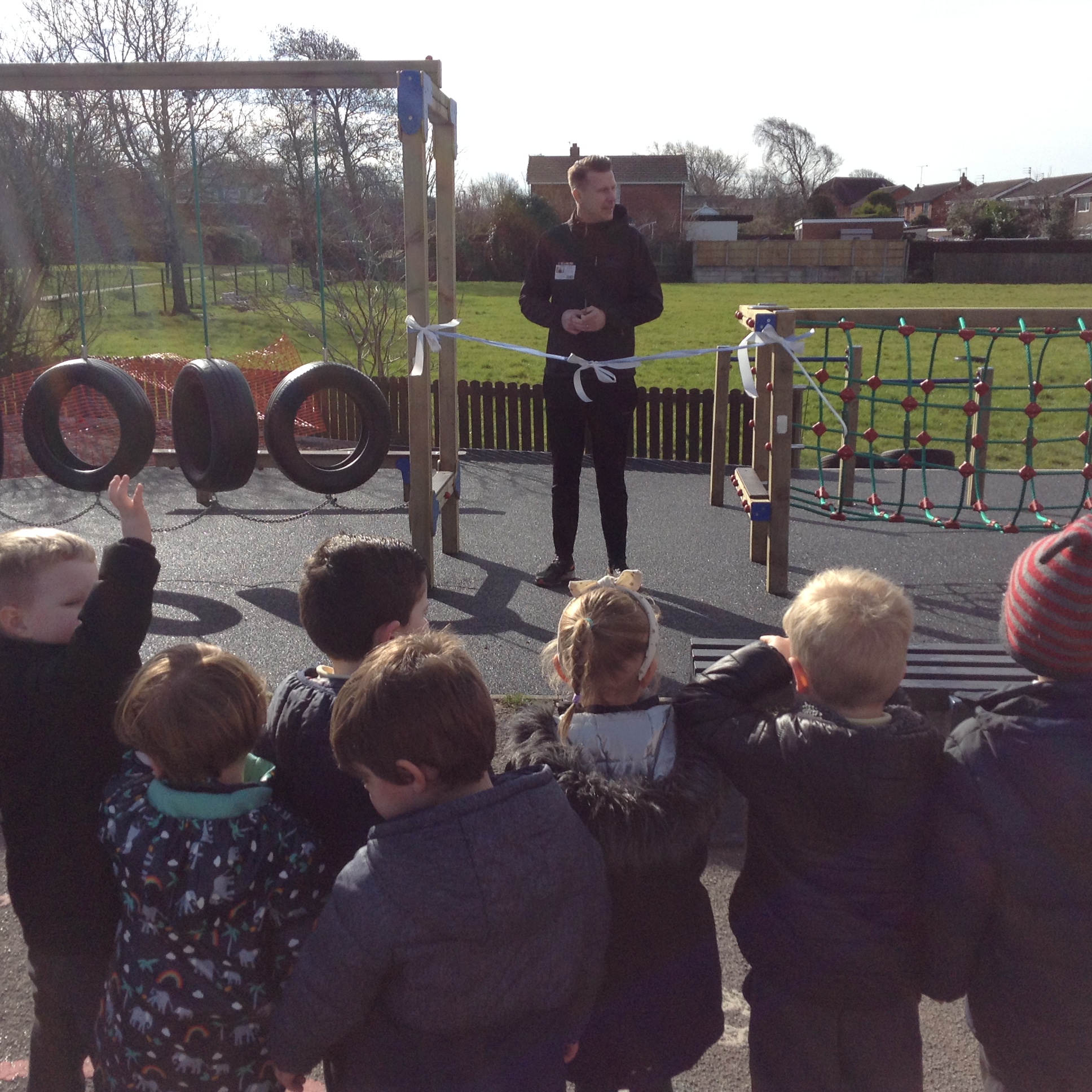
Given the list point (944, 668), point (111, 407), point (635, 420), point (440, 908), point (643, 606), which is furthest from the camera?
point (635, 420)

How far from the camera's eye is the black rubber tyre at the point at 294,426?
4.48 metres

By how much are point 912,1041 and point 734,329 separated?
22225 millimetres

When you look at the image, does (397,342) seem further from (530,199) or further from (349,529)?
(530,199)

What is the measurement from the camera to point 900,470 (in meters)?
9.60

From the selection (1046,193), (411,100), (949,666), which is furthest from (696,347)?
(1046,193)

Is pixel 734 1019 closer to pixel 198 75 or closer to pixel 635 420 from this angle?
pixel 198 75

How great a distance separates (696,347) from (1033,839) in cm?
1712

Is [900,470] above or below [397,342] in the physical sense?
below

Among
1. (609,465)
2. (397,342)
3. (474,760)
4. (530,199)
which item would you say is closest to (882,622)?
(474,760)

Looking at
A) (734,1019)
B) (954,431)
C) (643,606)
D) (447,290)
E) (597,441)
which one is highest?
(447,290)

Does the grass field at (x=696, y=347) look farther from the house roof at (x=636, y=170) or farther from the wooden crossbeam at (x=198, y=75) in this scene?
the house roof at (x=636, y=170)

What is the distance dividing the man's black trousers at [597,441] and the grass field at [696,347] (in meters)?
1.38

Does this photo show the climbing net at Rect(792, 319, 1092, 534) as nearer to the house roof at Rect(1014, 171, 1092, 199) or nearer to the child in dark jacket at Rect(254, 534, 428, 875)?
the child in dark jacket at Rect(254, 534, 428, 875)

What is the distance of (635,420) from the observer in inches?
400
